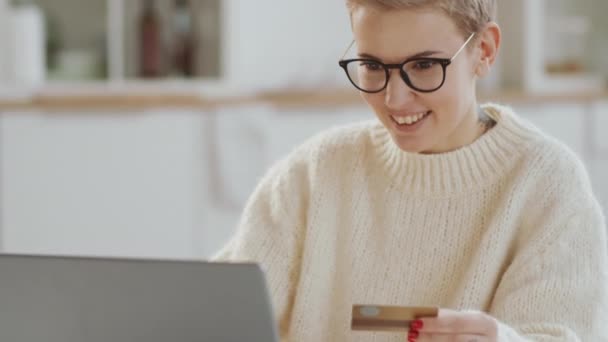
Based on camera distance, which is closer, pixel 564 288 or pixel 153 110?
pixel 564 288

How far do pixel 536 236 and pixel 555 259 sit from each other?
4 centimetres

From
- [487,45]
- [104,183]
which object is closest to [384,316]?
[487,45]

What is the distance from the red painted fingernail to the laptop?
141 mm

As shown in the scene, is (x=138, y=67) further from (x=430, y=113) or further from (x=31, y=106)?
(x=430, y=113)

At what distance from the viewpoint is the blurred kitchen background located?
3158 millimetres

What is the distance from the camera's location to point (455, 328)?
3.37 feet

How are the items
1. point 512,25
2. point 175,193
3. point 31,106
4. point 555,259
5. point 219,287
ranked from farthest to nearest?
point 512,25, point 175,193, point 31,106, point 555,259, point 219,287

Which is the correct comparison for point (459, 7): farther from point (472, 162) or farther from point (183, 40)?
point (183, 40)

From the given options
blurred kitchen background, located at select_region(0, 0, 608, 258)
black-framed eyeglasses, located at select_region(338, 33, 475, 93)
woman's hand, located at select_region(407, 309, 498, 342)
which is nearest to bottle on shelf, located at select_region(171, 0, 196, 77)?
blurred kitchen background, located at select_region(0, 0, 608, 258)

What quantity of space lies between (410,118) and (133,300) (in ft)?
1.52

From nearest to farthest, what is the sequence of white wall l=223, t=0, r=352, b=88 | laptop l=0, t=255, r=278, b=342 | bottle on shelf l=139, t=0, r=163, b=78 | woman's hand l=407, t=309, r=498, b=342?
laptop l=0, t=255, r=278, b=342 → woman's hand l=407, t=309, r=498, b=342 → bottle on shelf l=139, t=0, r=163, b=78 → white wall l=223, t=0, r=352, b=88

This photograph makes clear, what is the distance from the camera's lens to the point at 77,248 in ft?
10.5

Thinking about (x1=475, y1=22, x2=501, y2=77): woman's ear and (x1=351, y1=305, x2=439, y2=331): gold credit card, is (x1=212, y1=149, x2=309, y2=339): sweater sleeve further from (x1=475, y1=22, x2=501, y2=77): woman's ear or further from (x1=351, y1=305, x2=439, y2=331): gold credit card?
(x1=351, y1=305, x2=439, y2=331): gold credit card

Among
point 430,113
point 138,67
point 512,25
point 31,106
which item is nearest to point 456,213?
point 430,113
